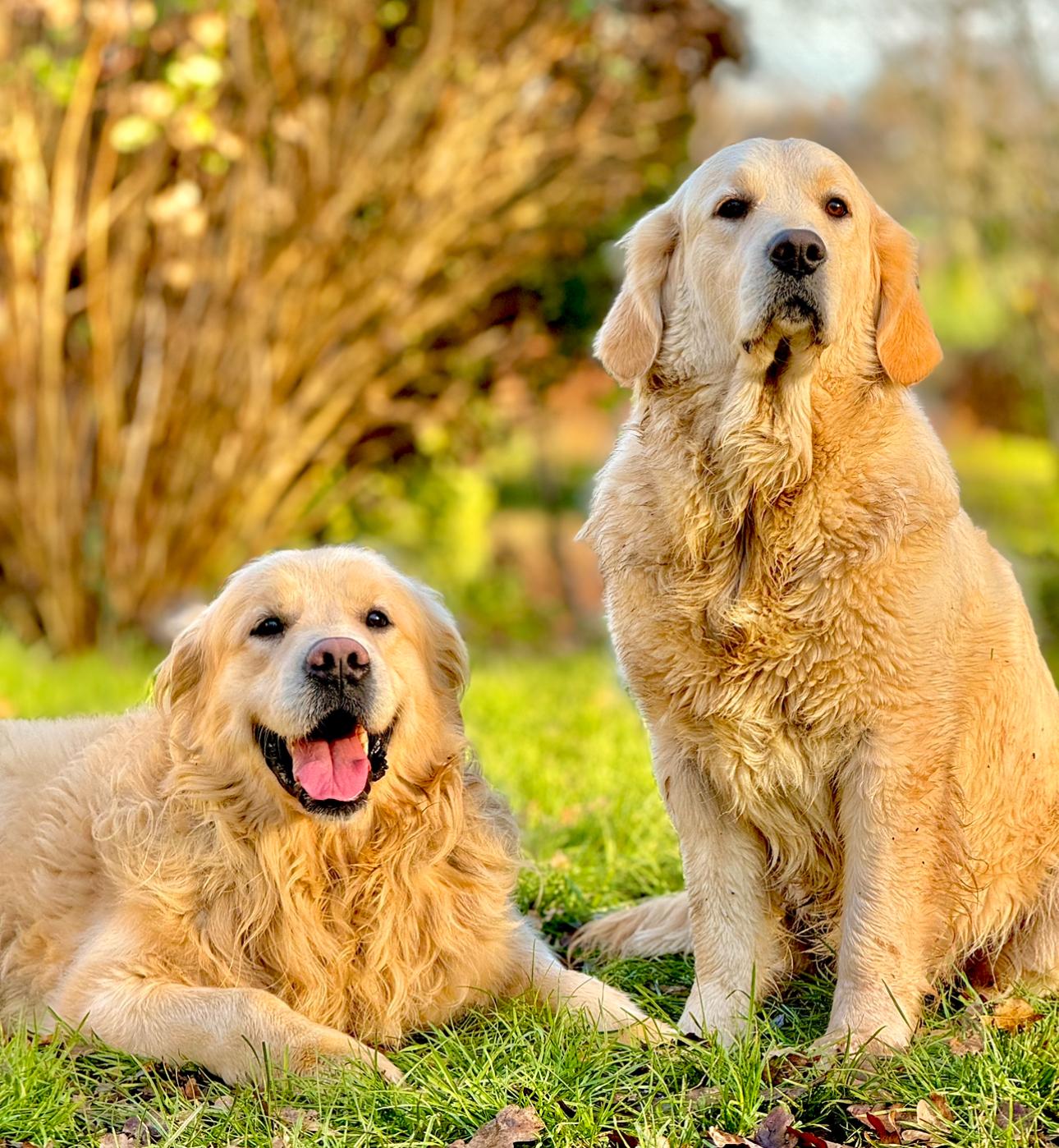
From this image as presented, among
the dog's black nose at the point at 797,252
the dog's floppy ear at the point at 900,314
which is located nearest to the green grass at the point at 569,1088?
the dog's floppy ear at the point at 900,314

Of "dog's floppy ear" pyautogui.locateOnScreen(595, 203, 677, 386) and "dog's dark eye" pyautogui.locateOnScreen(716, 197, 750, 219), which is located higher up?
"dog's dark eye" pyautogui.locateOnScreen(716, 197, 750, 219)

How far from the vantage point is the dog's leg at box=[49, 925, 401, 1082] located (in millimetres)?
3074

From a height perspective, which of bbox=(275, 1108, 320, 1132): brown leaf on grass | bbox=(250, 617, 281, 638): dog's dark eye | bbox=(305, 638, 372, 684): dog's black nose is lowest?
bbox=(275, 1108, 320, 1132): brown leaf on grass

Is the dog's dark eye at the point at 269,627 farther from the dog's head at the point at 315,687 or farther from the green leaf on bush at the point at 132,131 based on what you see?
the green leaf on bush at the point at 132,131

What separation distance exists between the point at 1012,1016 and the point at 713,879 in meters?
0.70

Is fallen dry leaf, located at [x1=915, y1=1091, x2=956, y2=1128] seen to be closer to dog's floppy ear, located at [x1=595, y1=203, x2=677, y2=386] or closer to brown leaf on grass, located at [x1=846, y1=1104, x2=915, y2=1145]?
brown leaf on grass, located at [x1=846, y1=1104, x2=915, y2=1145]

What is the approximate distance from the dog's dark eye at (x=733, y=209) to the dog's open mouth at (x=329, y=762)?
132 centimetres

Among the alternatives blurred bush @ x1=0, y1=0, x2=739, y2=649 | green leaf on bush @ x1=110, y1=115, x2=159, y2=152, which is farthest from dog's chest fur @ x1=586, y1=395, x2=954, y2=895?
blurred bush @ x1=0, y1=0, x2=739, y2=649

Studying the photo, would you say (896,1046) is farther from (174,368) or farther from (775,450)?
(174,368)

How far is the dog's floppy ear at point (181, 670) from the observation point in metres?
3.57

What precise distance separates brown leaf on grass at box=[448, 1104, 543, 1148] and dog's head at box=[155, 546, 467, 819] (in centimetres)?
76

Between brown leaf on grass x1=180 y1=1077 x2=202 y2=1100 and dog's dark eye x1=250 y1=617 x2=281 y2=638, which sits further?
dog's dark eye x1=250 y1=617 x2=281 y2=638

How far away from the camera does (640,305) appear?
135 inches

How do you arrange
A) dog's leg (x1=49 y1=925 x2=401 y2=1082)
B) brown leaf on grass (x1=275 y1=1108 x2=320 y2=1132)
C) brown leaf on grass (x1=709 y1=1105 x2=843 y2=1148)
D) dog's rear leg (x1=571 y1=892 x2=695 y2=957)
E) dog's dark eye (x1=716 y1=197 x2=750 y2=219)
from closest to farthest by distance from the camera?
brown leaf on grass (x1=709 y1=1105 x2=843 y2=1148) < brown leaf on grass (x1=275 y1=1108 x2=320 y2=1132) < dog's leg (x1=49 y1=925 x2=401 y2=1082) < dog's dark eye (x1=716 y1=197 x2=750 y2=219) < dog's rear leg (x1=571 y1=892 x2=695 y2=957)
